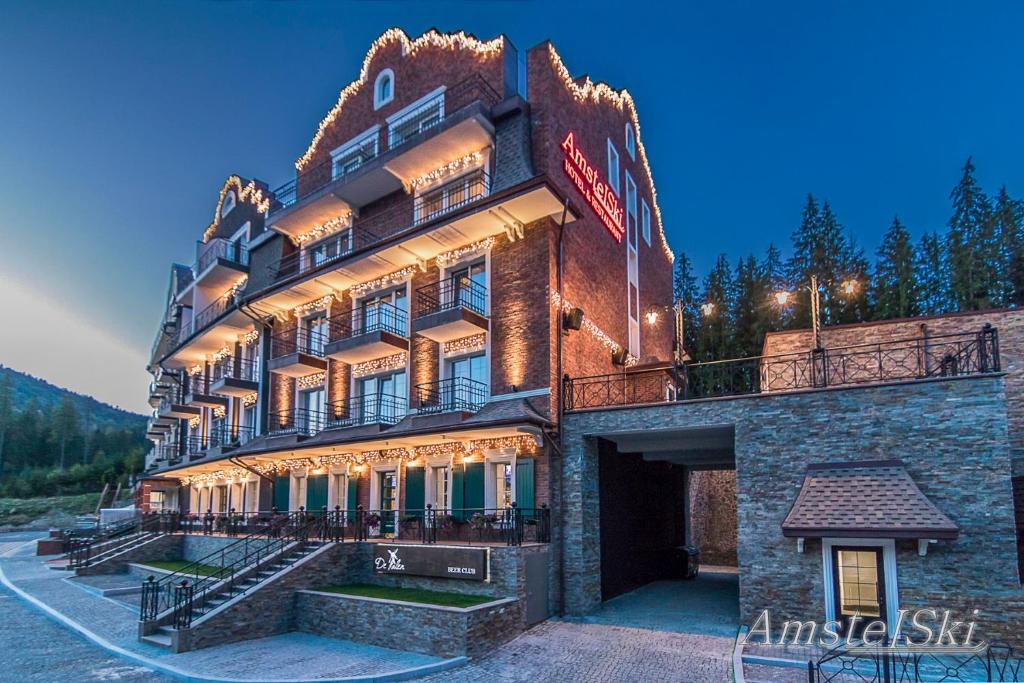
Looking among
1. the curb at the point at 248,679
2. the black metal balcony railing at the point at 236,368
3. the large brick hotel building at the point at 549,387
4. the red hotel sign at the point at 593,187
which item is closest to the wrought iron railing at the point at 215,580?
the curb at the point at 248,679

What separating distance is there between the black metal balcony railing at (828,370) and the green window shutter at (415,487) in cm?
502

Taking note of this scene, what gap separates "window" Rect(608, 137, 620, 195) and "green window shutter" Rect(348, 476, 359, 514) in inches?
516

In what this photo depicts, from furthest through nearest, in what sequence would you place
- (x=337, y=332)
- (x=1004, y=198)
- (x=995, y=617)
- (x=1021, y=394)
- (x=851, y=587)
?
(x=1004, y=198) < (x=337, y=332) < (x=1021, y=394) < (x=851, y=587) < (x=995, y=617)

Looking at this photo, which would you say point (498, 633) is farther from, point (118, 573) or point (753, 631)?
point (118, 573)

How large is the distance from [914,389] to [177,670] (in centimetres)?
1404

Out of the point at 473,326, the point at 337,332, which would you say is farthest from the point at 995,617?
the point at 337,332

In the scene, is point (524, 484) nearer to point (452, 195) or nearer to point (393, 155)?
point (452, 195)

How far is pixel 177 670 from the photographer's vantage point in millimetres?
10852

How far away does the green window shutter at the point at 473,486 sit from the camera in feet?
54.2

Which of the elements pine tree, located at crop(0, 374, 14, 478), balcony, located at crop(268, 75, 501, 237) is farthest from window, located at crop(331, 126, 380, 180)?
pine tree, located at crop(0, 374, 14, 478)

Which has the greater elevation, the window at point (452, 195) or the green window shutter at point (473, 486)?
the window at point (452, 195)

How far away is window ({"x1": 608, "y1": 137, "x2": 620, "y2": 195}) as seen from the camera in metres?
22.3

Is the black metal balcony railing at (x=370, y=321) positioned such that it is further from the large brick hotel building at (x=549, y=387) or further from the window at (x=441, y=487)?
the window at (x=441, y=487)

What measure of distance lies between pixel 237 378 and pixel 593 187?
1655cm
